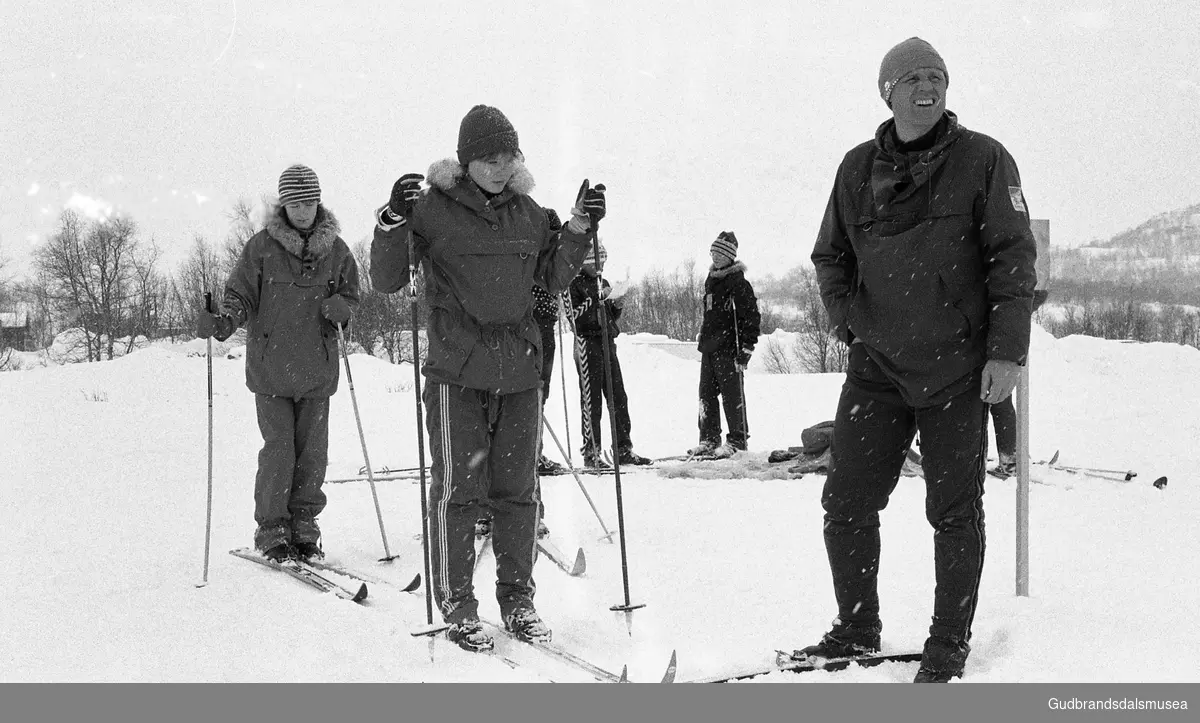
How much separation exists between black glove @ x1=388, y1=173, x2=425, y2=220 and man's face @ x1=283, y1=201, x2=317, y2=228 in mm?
1800

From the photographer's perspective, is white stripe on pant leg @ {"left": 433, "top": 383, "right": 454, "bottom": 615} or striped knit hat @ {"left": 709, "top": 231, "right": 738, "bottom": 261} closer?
white stripe on pant leg @ {"left": 433, "top": 383, "right": 454, "bottom": 615}

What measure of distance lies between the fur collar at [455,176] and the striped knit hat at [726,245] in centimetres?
477

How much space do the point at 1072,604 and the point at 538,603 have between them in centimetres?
213

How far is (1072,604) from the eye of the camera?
360cm

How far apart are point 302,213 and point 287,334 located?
2.10 ft

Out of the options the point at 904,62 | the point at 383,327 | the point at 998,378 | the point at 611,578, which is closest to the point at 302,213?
the point at 611,578

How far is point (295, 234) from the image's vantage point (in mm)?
5008

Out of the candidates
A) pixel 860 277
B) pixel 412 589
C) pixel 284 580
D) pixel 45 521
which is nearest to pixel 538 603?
pixel 412 589

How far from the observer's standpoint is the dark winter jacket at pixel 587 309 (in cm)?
713

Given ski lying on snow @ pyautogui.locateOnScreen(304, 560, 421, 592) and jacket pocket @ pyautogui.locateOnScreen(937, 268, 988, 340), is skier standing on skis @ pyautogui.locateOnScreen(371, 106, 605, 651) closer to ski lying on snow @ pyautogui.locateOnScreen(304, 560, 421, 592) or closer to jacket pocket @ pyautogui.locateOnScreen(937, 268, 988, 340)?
ski lying on snow @ pyautogui.locateOnScreen(304, 560, 421, 592)

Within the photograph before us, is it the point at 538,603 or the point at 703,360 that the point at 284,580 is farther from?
the point at 703,360

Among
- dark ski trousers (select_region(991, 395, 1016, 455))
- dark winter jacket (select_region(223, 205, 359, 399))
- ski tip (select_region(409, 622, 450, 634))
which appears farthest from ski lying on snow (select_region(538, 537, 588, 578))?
dark ski trousers (select_region(991, 395, 1016, 455))

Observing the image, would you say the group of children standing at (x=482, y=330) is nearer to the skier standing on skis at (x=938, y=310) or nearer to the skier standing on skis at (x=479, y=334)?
the skier standing on skis at (x=479, y=334)

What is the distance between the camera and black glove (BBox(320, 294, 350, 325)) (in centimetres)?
500
